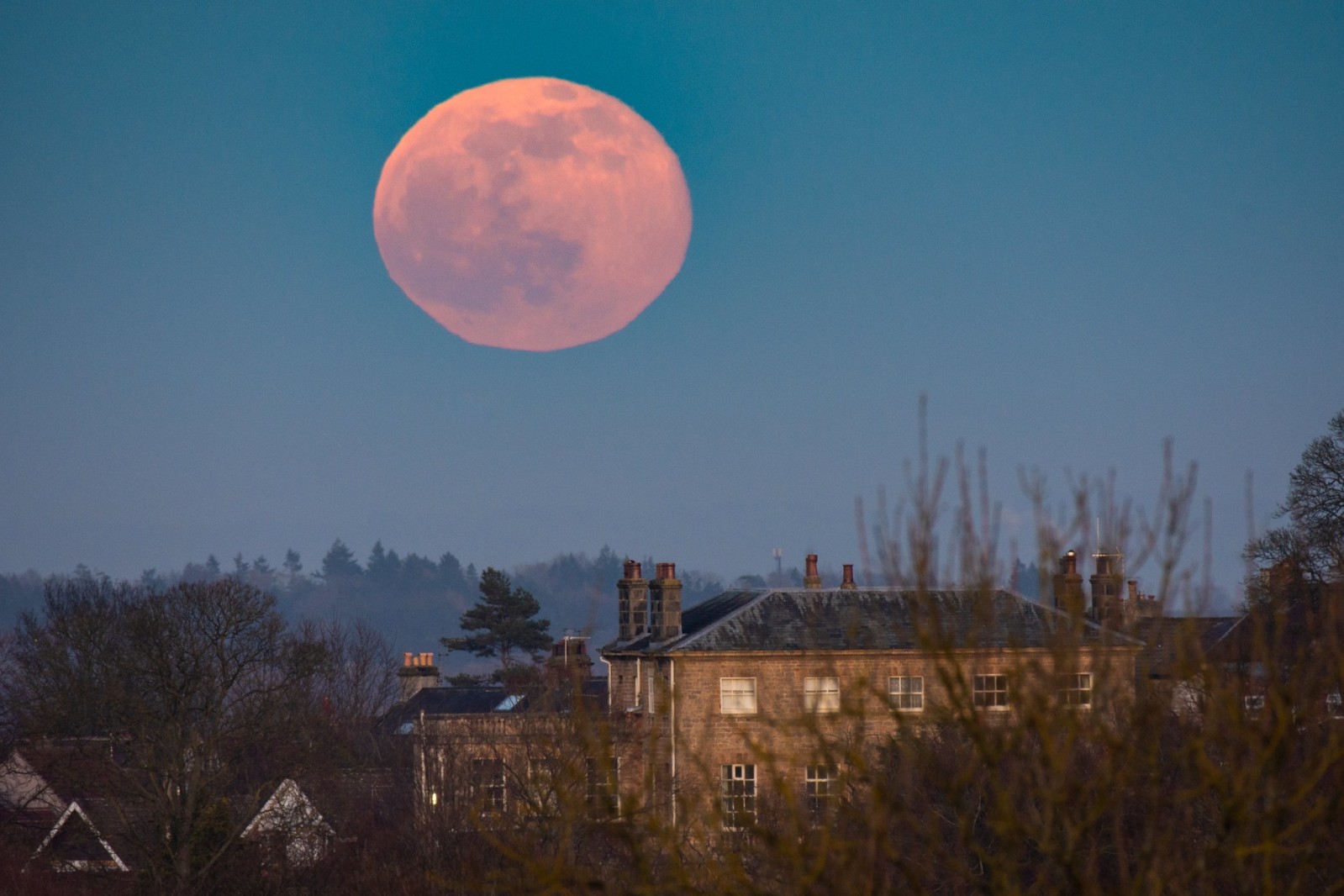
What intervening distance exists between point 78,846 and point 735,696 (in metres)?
22.5

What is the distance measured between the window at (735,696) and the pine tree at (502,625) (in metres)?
44.7

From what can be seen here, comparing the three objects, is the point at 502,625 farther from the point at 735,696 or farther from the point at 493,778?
the point at 493,778

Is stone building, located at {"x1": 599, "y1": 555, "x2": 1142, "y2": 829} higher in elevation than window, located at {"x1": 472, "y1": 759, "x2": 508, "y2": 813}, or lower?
higher

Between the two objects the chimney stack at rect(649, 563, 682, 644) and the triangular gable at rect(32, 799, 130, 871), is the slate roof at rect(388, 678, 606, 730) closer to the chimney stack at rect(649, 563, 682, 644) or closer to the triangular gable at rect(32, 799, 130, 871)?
the chimney stack at rect(649, 563, 682, 644)

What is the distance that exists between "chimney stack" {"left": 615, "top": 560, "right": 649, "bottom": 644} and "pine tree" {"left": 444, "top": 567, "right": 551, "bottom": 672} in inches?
1495

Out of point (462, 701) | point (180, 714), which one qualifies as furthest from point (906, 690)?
point (462, 701)

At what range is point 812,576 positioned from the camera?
5234cm

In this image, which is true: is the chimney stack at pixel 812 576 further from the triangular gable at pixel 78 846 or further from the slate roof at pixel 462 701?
the triangular gable at pixel 78 846

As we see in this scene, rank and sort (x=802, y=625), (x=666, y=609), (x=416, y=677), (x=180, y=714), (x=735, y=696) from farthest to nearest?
(x=416, y=677)
(x=666, y=609)
(x=802, y=625)
(x=735, y=696)
(x=180, y=714)

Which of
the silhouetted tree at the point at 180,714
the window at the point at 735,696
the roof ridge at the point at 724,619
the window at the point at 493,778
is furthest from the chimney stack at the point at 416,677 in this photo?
the window at the point at 493,778

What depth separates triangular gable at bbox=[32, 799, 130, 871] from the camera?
42.0m

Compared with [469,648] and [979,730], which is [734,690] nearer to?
[979,730]

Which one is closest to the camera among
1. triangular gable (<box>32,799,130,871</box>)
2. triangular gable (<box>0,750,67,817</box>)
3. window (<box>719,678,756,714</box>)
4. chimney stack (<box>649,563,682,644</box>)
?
triangular gable (<box>32,799,130,871</box>)

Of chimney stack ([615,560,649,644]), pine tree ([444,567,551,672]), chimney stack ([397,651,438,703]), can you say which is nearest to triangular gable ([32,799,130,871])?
chimney stack ([615,560,649,644])
